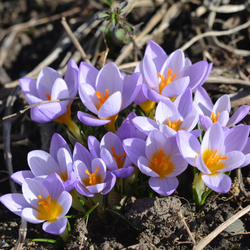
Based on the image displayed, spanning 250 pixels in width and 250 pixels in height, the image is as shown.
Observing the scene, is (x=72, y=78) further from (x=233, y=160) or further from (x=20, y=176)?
(x=233, y=160)

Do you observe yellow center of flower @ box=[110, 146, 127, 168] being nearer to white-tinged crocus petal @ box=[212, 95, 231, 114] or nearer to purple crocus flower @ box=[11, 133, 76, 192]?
purple crocus flower @ box=[11, 133, 76, 192]

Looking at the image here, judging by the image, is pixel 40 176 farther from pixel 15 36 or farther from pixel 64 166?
pixel 15 36

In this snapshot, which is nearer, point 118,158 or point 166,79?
point 118,158

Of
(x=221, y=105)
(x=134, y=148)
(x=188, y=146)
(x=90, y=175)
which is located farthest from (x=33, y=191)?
(x=221, y=105)

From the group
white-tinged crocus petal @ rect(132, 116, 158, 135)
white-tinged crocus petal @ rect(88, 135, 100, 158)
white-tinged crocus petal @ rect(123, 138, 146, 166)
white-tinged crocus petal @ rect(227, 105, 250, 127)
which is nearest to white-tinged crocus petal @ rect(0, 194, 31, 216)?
white-tinged crocus petal @ rect(88, 135, 100, 158)

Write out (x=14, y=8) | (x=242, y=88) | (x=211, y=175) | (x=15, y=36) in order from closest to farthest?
(x=211, y=175)
(x=242, y=88)
(x=15, y=36)
(x=14, y=8)

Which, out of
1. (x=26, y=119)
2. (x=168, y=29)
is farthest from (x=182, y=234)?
(x=168, y=29)
